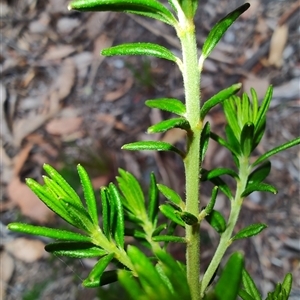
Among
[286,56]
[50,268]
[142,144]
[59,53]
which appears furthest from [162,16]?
[59,53]

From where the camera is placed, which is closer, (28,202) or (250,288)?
(250,288)

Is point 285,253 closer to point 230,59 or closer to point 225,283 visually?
point 230,59

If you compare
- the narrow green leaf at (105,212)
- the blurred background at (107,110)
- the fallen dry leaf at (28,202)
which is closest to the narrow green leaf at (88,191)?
the narrow green leaf at (105,212)

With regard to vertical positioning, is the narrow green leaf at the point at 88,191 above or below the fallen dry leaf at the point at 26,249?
below

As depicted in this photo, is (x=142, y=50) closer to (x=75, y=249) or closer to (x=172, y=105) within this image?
(x=172, y=105)

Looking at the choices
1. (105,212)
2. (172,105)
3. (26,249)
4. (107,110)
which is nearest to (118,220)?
(105,212)

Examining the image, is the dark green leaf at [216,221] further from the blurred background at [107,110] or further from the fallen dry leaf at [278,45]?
the fallen dry leaf at [278,45]
